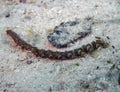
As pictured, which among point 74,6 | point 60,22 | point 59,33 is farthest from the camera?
point 74,6

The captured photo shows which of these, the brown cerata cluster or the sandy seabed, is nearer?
the sandy seabed

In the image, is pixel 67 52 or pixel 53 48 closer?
pixel 67 52

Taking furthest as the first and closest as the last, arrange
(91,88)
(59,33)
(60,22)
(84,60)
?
(60,22), (59,33), (84,60), (91,88)

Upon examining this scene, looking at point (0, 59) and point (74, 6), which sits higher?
point (74, 6)

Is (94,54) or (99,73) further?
(94,54)

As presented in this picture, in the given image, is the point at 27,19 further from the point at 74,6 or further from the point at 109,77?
A: the point at 109,77

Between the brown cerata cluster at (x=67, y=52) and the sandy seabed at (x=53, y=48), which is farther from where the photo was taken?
the brown cerata cluster at (x=67, y=52)

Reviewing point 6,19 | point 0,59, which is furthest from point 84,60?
point 6,19

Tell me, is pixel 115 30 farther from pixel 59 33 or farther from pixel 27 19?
pixel 27 19
